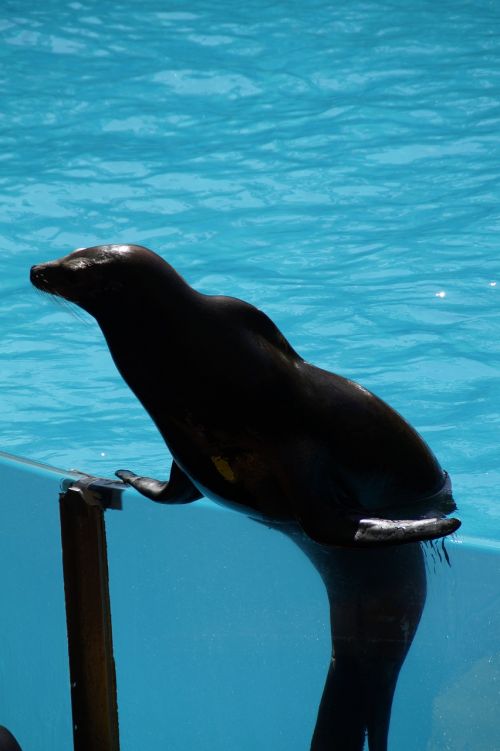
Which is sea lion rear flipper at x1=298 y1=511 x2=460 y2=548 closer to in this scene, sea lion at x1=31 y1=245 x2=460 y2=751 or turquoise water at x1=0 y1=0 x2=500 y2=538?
sea lion at x1=31 y1=245 x2=460 y2=751

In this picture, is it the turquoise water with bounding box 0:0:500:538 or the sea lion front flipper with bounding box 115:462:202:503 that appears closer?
the sea lion front flipper with bounding box 115:462:202:503

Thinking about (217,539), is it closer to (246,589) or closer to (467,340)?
(246,589)

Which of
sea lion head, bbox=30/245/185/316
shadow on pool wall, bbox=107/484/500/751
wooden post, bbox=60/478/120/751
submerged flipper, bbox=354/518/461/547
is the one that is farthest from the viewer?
wooden post, bbox=60/478/120/751

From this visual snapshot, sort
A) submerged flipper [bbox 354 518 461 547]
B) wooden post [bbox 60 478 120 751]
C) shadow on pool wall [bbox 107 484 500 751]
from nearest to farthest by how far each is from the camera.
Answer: submerged flipper [bbox 354 518 461 547] < shadow on pool wall [bbox 107 484 500 751] < wooden post [bbox 60 478 120 751]

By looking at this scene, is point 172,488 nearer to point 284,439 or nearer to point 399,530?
point 284,439

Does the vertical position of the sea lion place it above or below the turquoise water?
below

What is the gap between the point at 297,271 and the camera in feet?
23.2

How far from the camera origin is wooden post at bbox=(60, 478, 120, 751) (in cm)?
181

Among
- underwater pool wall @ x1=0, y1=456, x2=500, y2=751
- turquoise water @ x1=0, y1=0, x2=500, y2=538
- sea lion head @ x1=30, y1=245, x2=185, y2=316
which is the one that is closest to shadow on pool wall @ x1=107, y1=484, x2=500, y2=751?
underwater pool wall @ x1=0, y1=456, x2=500, y2=751

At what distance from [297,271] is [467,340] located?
128 centimetres

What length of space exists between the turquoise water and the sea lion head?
3546mm

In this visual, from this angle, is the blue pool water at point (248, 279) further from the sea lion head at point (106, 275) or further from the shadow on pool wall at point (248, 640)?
the sea lion head at point (106, 275)

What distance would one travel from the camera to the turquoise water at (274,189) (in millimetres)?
5883

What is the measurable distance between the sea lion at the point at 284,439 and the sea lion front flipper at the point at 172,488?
171 mm
